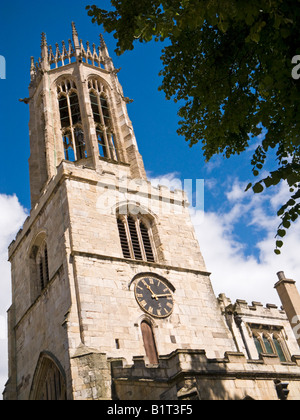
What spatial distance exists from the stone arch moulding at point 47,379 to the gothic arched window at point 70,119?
11721mm

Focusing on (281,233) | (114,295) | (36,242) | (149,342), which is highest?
(36,242)

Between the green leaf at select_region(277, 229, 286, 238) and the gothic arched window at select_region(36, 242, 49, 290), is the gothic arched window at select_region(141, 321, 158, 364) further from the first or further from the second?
the green leaf at select_region(277, 229, 286, 238)

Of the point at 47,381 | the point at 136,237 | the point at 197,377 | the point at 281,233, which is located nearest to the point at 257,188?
the point at 281,233

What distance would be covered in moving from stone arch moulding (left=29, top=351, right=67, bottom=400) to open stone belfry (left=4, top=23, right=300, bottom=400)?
58 mm

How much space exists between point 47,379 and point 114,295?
14.3 feet

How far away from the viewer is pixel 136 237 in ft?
73.8

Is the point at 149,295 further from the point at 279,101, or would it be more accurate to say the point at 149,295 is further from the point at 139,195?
the point at 279,101

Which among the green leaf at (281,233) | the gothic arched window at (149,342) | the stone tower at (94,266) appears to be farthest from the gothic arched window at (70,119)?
the green leaf at (281,233)

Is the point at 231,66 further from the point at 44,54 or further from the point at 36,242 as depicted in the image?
the point at 44,54

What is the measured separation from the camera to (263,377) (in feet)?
50.5

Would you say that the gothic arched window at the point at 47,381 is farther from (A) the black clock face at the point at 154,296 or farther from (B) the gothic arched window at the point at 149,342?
(A) the black clock face at the point at 154,296

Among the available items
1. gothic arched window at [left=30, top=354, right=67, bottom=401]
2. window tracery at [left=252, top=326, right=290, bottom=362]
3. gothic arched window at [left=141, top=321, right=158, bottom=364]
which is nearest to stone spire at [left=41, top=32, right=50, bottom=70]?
gothic arched window at [left=141, top=321, right=158, bottom=364]

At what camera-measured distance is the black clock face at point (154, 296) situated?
63.6 ft
